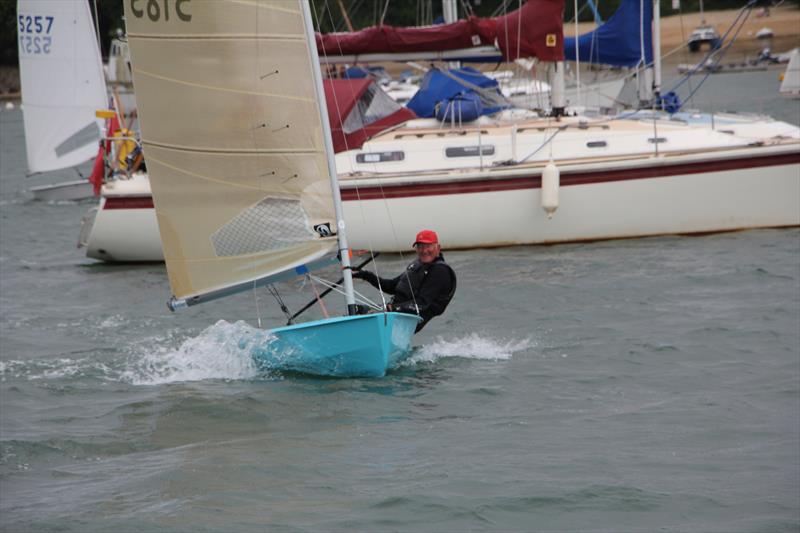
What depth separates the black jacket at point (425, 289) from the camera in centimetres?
1100

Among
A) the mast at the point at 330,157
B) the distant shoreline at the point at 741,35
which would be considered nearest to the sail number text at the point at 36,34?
the mast at the point at 330,157

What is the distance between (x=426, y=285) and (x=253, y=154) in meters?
1.86

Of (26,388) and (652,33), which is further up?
(652,33)

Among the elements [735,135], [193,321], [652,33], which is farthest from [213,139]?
[652,33]

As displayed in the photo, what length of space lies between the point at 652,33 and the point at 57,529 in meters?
16.4

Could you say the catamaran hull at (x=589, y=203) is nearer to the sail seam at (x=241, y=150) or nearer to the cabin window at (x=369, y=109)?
the cabin window at (x=369, y=109)

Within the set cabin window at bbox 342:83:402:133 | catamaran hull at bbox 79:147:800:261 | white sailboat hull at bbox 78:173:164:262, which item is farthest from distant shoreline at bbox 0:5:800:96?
white sailboat hull at bbox 78:173:164:262

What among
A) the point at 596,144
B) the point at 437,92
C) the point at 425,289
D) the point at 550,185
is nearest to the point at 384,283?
the point at 425,289

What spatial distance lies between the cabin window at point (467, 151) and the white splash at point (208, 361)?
6363mm

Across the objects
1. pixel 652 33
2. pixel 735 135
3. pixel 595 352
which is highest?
pixel 652 33

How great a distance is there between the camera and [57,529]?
757 centimetres

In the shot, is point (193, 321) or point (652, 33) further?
point (652, 33)

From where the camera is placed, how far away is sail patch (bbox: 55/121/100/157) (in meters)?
25.2

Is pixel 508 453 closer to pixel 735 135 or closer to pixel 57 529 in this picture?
pixel 57 529
